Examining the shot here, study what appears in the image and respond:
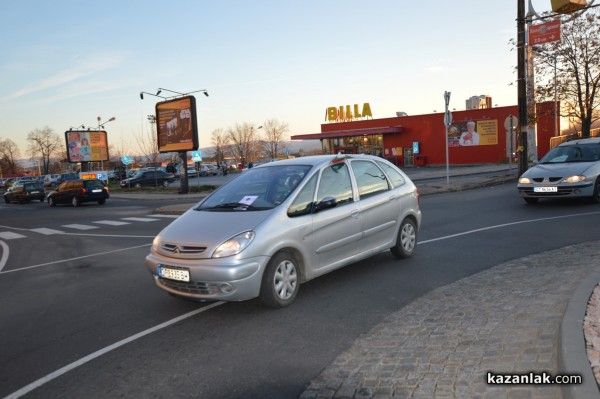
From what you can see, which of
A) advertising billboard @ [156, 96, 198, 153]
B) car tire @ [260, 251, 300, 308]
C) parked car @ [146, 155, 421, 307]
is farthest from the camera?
advertising billboard @ [156, 96, 198, 153]

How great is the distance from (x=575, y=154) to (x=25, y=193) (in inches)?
1355

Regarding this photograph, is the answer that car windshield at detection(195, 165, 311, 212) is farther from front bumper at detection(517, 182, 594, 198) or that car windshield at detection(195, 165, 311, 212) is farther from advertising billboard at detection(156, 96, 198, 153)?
advertising billboard at detection(156, 96, 198, 153)

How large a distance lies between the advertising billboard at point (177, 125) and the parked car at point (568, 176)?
21.2 meters

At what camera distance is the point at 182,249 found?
5.02 metres

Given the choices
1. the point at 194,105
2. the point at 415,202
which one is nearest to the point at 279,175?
the point at 415,202

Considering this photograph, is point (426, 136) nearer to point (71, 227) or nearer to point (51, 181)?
point (71, 227)

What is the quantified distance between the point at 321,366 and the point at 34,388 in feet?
7.32

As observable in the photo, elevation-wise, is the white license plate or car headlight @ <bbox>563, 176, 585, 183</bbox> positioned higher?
car headlight @ <bbox>563, 176, 585, 183</bbox>

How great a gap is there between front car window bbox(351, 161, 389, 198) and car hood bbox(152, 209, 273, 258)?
1672 mm

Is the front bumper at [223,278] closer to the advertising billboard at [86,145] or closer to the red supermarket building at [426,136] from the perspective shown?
the red supermarket building at [426,136]

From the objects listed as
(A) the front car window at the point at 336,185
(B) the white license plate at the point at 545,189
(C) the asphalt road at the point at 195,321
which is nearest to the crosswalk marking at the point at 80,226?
(C) the asphalt road at the point at 195,321

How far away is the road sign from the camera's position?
62.9 feet

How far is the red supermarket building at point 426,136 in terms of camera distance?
139 ft

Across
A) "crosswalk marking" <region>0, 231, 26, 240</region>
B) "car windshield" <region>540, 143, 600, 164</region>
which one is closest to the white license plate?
"car windshield" <region>540, 143, 600, 164</region>
